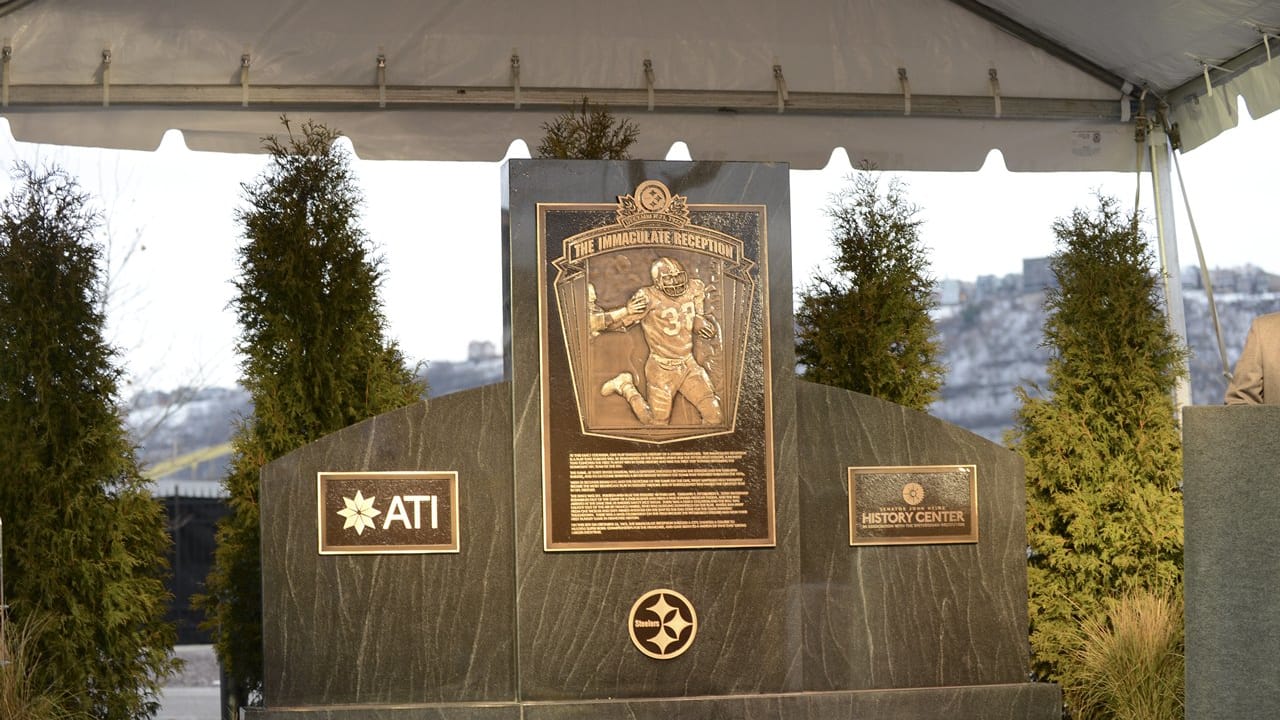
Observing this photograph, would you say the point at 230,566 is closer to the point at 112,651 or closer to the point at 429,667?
the point at 112,651

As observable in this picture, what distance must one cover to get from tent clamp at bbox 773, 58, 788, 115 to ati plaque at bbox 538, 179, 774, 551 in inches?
108

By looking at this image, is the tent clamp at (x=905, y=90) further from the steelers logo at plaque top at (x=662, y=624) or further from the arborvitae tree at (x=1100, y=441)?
the steelers logo at plaque top at (x=662, y=624)

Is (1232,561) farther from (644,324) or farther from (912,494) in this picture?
(644,324)

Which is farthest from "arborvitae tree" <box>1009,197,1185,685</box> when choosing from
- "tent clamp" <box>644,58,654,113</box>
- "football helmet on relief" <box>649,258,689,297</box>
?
"football helmet on relief" <box>649,258,689,297</box>

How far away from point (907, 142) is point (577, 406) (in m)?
3.83

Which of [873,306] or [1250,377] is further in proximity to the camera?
[873,306]

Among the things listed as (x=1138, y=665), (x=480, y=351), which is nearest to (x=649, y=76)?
(x=1138, y=665)

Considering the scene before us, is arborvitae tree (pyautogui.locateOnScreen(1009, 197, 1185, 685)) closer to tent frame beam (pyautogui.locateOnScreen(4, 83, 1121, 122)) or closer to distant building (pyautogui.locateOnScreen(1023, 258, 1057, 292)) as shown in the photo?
tent frame beam (pyautogui.locateOnScreen(4, 83, 1121, 122))

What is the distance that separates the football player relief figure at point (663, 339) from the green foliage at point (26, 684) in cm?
283

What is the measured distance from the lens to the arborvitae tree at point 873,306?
767cm

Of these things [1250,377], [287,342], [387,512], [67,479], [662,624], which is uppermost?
[287,342]

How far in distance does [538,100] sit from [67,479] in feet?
11.1

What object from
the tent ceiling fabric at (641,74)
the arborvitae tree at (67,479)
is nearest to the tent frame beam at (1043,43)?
the tent ceiling fabric at (641,74)

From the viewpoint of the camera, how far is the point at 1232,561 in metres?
3.21
